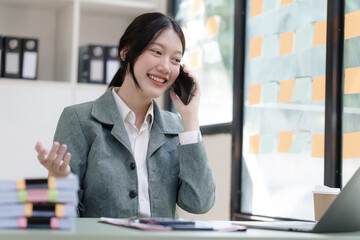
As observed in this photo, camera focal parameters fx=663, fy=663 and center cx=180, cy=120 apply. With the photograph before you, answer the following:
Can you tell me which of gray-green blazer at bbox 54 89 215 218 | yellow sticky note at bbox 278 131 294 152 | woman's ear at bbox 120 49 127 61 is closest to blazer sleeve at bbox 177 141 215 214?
gray-green blazer at bbox 54 89 215 218

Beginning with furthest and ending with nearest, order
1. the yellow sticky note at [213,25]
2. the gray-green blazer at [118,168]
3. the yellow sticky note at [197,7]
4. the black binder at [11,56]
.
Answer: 1. the yellow sticky note at [197,7]
2. the black binder at [11,56]
3. the yellow sticky note at [213,25]
4. the gray-green blazer at [118,168]

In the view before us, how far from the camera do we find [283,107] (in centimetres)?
337

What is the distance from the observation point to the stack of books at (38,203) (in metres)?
1.00

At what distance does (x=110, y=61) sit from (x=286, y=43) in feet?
4.87

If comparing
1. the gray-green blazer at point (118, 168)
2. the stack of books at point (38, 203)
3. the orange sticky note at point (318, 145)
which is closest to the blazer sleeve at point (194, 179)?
the gray-green blazer at point (118, 168)

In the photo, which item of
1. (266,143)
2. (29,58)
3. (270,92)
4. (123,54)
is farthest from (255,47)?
(123,54)

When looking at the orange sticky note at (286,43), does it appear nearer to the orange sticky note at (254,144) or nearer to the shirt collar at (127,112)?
the orange sticky note at (254,144)

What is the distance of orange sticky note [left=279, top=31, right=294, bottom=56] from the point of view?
Answer: 3.33 m

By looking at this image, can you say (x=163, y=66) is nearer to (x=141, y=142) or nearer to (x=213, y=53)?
(x=141, y=142)

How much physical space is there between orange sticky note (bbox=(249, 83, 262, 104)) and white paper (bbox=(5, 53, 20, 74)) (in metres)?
1.55

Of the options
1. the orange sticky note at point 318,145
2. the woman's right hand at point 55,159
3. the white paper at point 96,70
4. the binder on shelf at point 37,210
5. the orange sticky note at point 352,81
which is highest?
the white paper at point 96,70

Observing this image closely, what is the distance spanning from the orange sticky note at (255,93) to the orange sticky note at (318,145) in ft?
1.97

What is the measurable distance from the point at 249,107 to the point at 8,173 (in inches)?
63.3

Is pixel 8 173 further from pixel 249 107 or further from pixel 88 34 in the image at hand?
pixel 249 107
